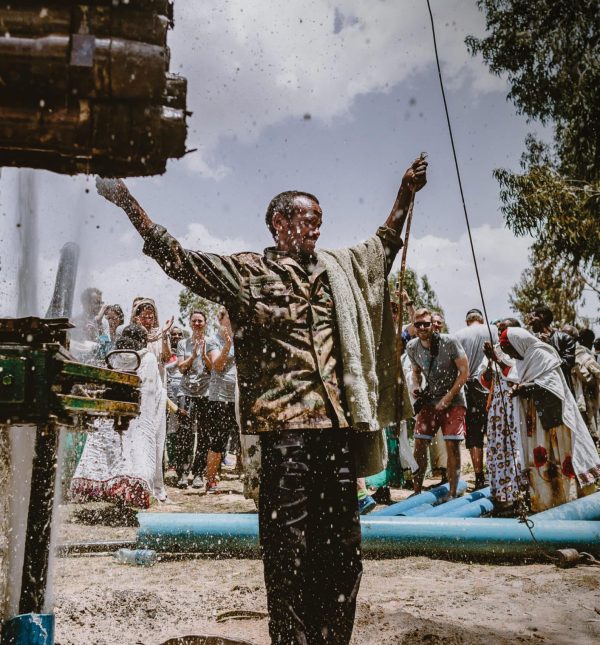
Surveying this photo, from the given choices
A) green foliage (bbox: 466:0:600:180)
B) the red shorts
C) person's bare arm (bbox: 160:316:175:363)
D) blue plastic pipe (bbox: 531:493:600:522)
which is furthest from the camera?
green foliage (bbox: 466:0:600:180)

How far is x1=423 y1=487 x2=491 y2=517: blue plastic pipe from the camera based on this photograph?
534 cm

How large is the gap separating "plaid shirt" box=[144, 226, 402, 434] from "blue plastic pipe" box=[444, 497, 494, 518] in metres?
3.29

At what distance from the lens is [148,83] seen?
63.6 inches

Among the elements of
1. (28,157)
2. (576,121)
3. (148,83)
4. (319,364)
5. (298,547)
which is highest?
(576,121)

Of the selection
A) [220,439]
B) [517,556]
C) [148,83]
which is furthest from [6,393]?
[220,439]

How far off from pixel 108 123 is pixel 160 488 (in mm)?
5619

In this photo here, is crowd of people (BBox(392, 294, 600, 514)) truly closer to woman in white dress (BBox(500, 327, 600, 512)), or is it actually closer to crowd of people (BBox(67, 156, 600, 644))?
woman in white dress (BBox(500, 327, 600, 512))

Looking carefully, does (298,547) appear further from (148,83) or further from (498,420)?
(498,420)

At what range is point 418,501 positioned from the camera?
589cm

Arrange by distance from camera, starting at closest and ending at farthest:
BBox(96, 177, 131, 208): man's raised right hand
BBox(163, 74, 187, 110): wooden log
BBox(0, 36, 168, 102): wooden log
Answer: BBox(0, 36, 168, 102): wooden log → BBox(163, 74, 187, 110): wooden log → BBox(96, 177, 131, 208): man's raised right hand

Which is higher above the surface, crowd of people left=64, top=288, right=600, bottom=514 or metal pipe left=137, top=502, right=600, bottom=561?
crowd of people left=64, top=288, right=600, bottom=514

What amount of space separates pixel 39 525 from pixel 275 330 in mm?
1263

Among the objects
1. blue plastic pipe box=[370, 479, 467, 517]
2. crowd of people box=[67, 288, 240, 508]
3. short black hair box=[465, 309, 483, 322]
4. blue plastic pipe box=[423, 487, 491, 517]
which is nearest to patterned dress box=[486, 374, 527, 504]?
blue plastic pipe box=[423, 487, 491, 517]

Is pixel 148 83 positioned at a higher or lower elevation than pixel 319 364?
higher
